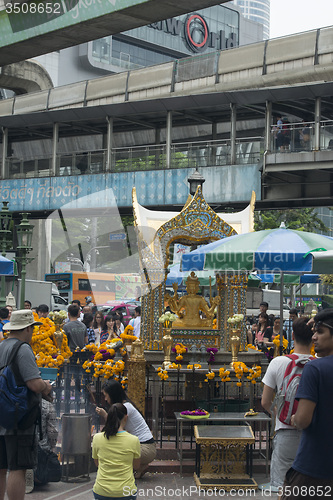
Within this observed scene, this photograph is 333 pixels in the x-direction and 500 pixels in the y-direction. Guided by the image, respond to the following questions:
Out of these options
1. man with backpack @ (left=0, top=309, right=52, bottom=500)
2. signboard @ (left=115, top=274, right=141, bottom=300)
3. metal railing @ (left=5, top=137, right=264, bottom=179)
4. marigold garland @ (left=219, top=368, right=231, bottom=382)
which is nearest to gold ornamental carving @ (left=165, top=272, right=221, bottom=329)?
marigold garland @ (left=219, top=368, right=231, bottom=382)

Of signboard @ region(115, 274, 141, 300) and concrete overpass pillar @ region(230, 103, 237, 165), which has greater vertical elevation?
concrete overpass pillar @ region(230, 103, 237, 165)

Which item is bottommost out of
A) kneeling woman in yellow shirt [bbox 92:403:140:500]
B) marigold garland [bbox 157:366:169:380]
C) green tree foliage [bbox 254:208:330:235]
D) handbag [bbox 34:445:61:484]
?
handbag [bbox 34:445:61:484]

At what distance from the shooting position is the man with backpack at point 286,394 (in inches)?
242

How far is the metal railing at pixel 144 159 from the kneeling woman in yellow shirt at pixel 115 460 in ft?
78.5

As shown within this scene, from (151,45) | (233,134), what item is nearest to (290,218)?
(233,134)

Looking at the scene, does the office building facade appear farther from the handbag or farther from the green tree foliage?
the handbag

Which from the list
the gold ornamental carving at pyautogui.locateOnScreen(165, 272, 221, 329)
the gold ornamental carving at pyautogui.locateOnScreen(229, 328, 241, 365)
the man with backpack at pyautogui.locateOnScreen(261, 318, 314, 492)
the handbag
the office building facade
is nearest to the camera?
the man with backpack at pyautogui.locateOnScreen(261, 318, 314, 492)

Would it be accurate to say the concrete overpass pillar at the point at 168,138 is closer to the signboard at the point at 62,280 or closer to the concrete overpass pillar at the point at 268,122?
the concrete overpass pillar at the point at 268,122

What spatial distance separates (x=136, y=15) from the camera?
17.2 meters

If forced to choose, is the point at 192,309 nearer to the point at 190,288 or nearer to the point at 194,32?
the point at 190,288

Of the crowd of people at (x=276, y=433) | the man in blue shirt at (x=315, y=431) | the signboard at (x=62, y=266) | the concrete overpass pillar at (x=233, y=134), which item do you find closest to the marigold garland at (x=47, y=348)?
the crowd of people at (x=276, y=433)

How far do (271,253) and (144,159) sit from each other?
2277 centimetres

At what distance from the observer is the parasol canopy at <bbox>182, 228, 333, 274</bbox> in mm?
10305

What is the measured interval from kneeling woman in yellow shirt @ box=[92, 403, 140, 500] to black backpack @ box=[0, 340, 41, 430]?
0.67 metres
